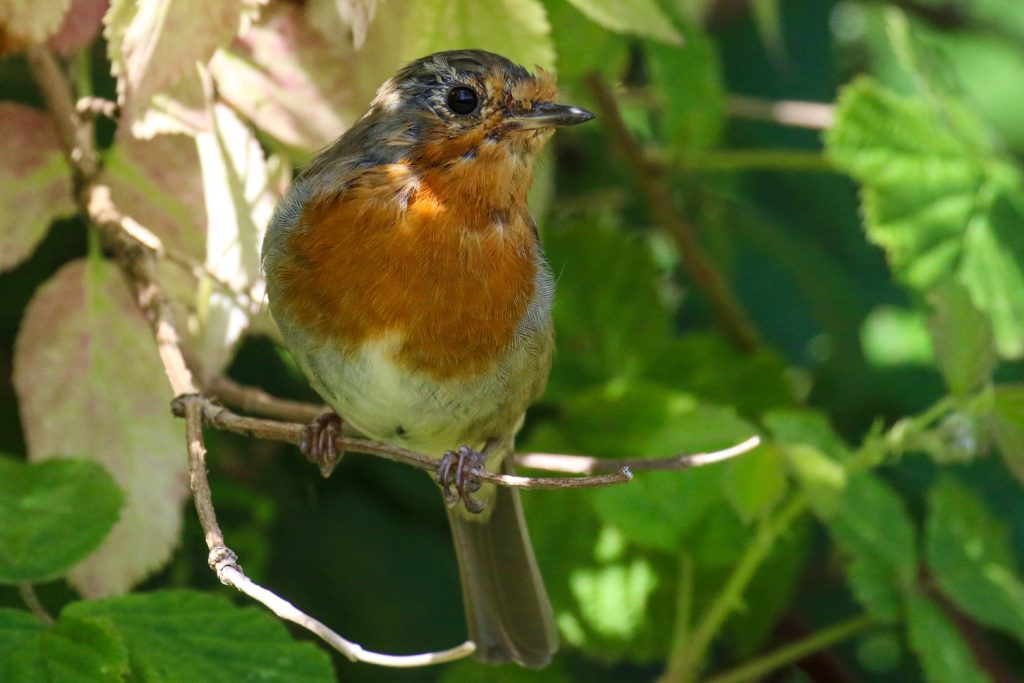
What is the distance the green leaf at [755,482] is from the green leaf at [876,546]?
10.1 inches

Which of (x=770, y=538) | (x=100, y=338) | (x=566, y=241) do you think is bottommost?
(x=770, y=538)

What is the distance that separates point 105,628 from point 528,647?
1.06 meters

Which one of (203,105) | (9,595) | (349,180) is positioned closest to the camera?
(203,105)

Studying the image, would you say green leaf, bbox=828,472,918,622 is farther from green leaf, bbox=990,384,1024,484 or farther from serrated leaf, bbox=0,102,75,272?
serrated leaf, bbox=0,102,75,272

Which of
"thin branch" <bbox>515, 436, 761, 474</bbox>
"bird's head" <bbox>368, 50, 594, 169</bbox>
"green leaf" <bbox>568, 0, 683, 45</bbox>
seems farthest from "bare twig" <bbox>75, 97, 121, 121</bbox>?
"thin branch" <bbox>515, 436, 761, 474</bbox>

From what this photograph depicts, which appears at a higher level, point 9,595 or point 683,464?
point 683,464

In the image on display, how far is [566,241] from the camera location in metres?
3.24

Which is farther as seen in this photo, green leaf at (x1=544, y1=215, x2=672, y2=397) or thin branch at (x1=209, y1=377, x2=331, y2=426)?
green leaf at (x1=544, y1=215, x2=672, y2=397)

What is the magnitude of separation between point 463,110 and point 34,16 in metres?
0.73

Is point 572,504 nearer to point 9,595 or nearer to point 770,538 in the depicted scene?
point 770,538

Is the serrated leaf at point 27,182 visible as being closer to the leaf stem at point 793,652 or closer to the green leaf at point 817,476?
the green leaf at point 817,476

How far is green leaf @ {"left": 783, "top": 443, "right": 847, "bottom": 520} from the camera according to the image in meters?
2.32

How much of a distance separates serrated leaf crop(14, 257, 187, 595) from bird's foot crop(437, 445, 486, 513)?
1.36ft

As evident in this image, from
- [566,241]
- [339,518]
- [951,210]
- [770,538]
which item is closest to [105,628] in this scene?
[770,538]
